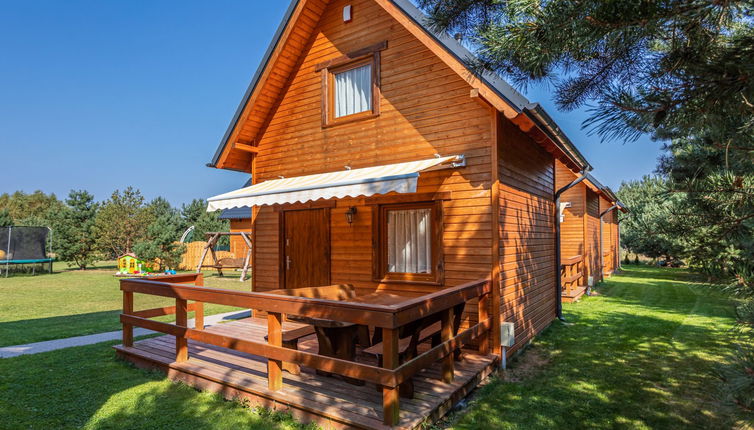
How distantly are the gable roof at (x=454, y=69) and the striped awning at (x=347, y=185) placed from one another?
53.7 inches

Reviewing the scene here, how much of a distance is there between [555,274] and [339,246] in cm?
654

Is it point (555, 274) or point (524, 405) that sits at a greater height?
point (555, 274)

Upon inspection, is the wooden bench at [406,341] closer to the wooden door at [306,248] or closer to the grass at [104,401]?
the grass at [104,401]

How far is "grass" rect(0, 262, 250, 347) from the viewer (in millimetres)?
10000

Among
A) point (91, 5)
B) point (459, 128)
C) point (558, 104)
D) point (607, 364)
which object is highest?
point (91, 5)

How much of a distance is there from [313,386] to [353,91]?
6646 millimetres

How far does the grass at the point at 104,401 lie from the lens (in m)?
5.24

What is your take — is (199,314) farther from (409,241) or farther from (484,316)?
(484,316)

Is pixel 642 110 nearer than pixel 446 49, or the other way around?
pixel 642 110

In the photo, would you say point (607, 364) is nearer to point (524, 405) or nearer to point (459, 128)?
point (524, 405)

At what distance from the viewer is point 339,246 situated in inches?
376

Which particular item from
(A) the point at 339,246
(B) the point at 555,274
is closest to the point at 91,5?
(A) the point at 339,246

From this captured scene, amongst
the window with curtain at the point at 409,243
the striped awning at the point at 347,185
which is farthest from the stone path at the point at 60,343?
the window with curtain at the point at 409,243

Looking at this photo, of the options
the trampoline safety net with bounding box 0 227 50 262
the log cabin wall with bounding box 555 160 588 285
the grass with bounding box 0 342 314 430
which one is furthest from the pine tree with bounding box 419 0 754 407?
the trampoline safety net with bounding box 0 227 50 262
